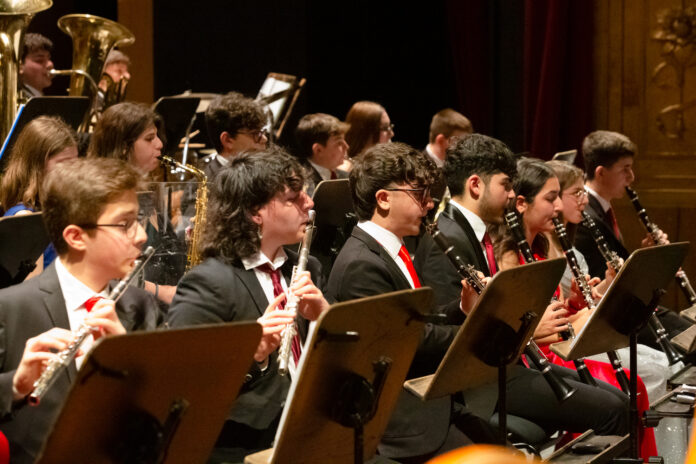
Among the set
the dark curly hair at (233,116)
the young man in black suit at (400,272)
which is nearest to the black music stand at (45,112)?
the dark curly hair at (233,116)

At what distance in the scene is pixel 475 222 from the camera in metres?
3.57

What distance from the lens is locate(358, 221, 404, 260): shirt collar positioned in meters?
3.08

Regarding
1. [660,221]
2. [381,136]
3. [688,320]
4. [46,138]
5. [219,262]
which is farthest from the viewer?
[660,221]

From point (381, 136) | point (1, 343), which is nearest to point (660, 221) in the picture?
point (381, 136)

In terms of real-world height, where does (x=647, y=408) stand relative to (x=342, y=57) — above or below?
below

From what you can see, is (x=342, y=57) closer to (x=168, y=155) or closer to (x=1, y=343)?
(x=168, y=155)

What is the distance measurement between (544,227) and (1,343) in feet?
7.72

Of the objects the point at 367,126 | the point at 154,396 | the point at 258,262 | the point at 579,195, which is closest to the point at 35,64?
the point at 367,126

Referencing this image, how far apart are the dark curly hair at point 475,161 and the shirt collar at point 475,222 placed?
95 mm

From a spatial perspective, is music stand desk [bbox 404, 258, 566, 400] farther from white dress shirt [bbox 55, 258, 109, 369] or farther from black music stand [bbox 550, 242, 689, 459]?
white dress shirt [bbox 55, 258, 109, 369]

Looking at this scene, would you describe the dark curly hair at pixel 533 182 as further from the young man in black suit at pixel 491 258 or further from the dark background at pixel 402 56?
the dark background at pixel 402 56

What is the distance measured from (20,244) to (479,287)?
1391mm

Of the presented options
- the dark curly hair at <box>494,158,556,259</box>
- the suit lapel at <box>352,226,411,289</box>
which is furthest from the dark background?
the suit lapel at <box>352,226,411,289</box>

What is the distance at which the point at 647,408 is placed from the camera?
3.69 m
